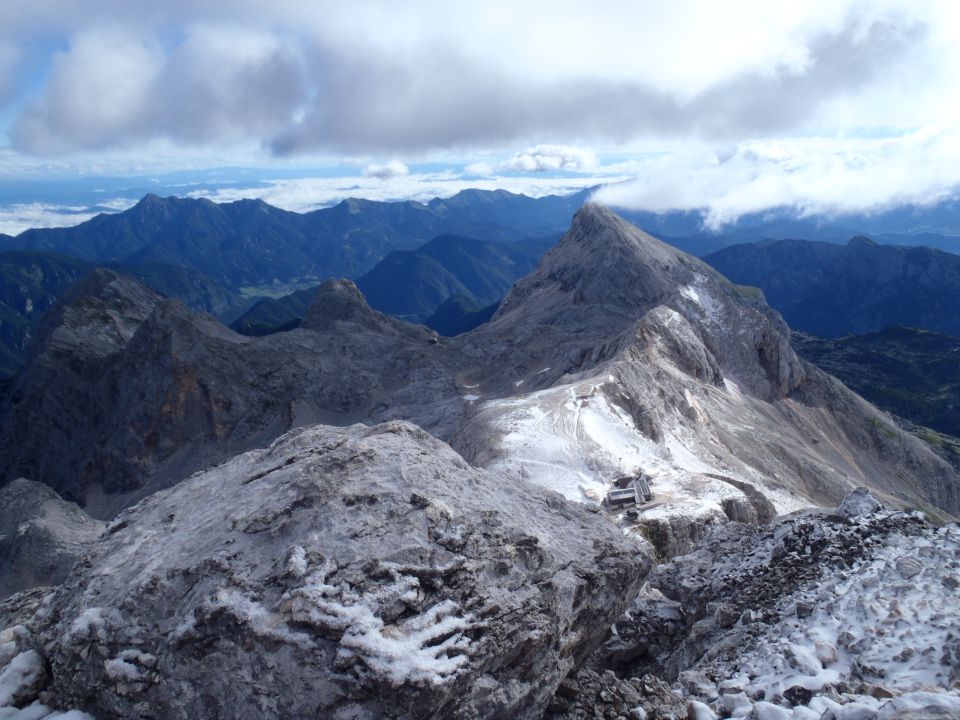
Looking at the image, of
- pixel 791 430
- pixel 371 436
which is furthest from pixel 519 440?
pixel 791 430

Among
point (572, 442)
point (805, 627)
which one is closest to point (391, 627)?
point (805, 627)

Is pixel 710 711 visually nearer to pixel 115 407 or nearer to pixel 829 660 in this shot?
pixel 829 660

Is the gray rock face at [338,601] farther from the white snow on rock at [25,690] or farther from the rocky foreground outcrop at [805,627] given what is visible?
the rocky foreground outcrop at [805,627]

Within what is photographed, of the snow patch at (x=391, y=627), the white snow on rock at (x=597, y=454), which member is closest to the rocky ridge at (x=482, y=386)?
the white snow on rock at (x=597, y=454)

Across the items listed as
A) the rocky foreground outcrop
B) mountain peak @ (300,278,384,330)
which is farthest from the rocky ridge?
the rocky foreground outcrop

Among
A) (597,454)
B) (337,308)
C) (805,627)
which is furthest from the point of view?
(337,308)

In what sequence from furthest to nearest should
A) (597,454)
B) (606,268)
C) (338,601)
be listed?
(606,268)
(597,454)
(338,601)

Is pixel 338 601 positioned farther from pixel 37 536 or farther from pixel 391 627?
pixel 37 536
